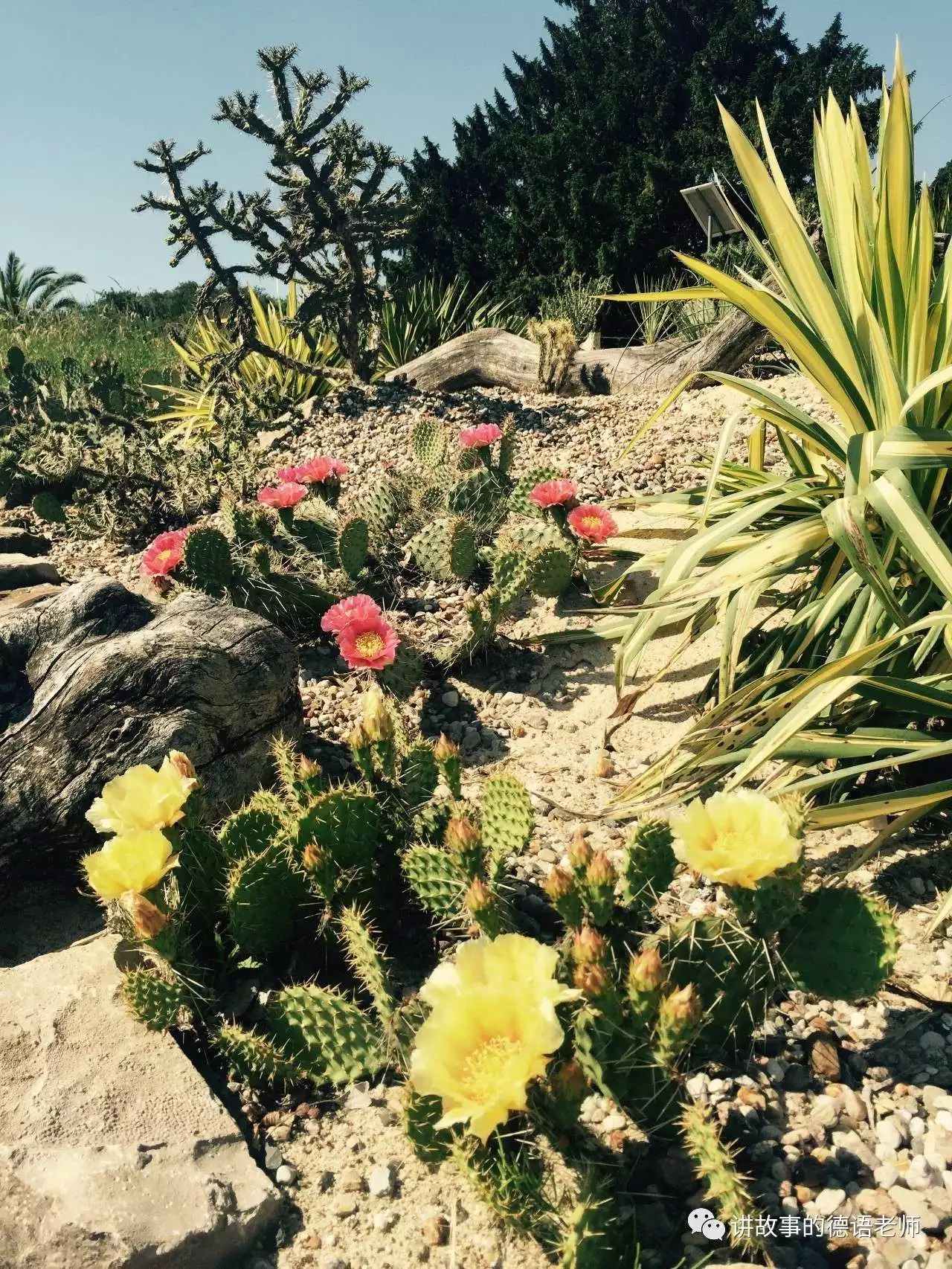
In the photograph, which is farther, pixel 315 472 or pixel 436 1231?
pixel 315 472

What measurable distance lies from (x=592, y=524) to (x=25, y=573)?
2.31m

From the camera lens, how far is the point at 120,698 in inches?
100

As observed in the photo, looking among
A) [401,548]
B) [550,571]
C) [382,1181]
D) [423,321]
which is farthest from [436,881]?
[423,321]

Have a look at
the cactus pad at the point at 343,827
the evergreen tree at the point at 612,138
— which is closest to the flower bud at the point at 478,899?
the cactus pad at the point at 343,827

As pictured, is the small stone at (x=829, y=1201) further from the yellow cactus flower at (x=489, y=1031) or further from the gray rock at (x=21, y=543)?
the gray rock at (x=21, y=543)

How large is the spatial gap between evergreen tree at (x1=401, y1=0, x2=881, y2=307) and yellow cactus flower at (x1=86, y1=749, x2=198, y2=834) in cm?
865

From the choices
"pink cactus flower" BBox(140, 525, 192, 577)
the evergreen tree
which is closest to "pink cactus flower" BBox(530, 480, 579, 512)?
"pink cactus flower" BBox(140, 525, 192, 577)

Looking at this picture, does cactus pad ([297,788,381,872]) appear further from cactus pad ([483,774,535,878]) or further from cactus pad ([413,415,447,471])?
cactus pad ([413,415,447,471])

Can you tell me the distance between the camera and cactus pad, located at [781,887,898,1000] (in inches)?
63.5

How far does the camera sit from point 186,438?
252 inches

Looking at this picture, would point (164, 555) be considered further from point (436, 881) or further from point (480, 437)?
point (436, 881)

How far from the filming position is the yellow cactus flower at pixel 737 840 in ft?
4.90

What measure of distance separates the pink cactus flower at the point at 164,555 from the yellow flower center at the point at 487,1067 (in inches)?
95.2

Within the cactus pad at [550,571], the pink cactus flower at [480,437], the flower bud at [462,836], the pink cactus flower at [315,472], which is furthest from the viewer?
the pink cactus flower at [480,437]
